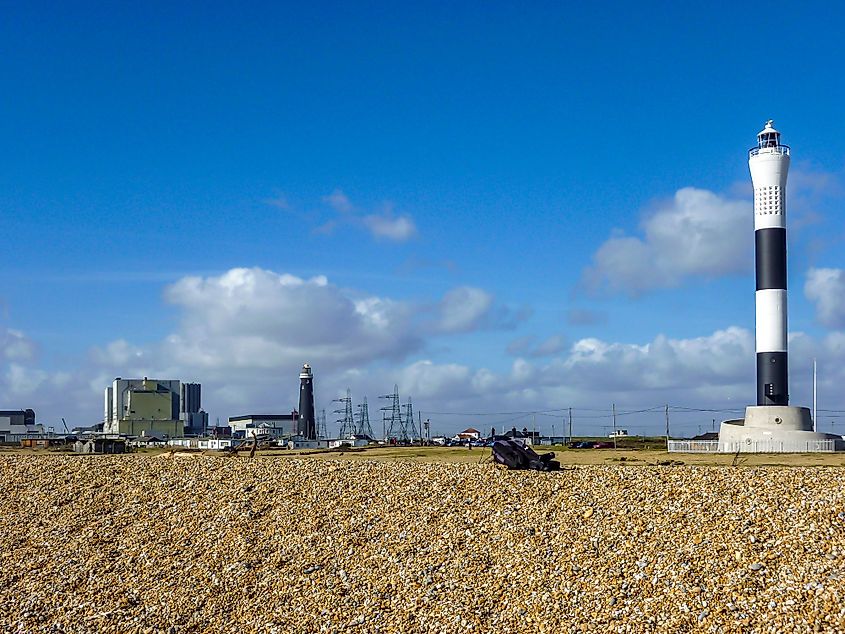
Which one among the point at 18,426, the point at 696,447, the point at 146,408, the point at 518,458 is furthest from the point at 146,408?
the point at 518,458

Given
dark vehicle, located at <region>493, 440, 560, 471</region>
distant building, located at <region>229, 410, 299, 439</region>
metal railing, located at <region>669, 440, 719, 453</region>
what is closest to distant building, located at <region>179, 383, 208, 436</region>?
distant building, located at <region>229, 410, 299, 439</region>

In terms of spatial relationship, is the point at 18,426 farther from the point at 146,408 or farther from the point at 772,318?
the point at 772,318

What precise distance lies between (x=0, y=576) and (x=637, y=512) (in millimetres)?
14645

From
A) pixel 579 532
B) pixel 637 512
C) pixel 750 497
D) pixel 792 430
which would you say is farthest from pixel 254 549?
pixel 792 430

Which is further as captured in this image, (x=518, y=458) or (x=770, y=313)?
(x=770, y=313)

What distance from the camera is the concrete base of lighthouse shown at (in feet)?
166

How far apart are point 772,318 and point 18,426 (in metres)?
99.2

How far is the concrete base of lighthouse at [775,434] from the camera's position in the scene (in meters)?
50.6

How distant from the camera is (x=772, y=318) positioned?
177 feet

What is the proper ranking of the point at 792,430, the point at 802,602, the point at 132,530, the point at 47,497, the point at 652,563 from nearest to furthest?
the point at 802,602 < the point at 652,563 < the point at 132,530 < the point at 47,497 < the point at 792,430

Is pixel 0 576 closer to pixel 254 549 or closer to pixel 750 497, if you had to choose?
pixel 254 549

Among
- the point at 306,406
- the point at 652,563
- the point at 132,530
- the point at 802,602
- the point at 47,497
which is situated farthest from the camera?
the point at 306,406

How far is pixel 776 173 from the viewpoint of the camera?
54.4 metres

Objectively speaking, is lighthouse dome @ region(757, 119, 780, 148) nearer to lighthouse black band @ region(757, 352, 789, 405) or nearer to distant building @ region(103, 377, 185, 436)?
lighthouse black band @ region(757, 352, 789, 405)
